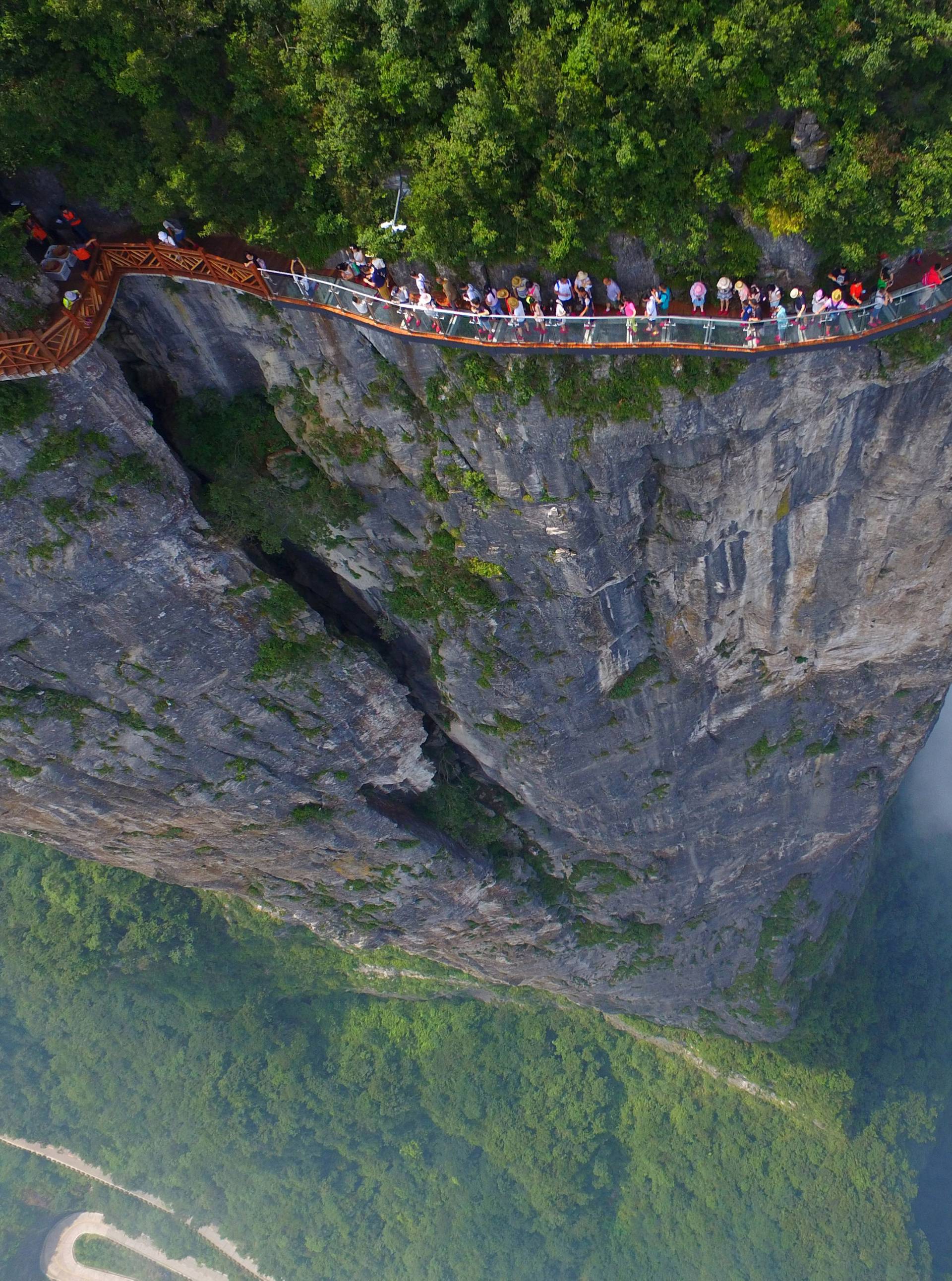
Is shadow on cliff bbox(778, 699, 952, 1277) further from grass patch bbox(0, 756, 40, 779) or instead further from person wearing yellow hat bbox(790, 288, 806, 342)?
grass patch bbox(0, 756, 40, 779)

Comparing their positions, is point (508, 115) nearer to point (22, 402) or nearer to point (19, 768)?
point (22, 402)

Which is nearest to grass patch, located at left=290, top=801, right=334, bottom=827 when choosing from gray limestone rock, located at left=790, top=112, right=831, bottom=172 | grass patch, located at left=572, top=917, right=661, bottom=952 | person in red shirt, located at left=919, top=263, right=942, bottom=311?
grass patch, located at left=572, top=917, right=661, bottom=952

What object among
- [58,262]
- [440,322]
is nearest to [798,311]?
[440,322]

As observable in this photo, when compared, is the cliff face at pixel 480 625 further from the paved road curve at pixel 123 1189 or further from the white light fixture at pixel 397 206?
the paved road curve at pixel 123 1189

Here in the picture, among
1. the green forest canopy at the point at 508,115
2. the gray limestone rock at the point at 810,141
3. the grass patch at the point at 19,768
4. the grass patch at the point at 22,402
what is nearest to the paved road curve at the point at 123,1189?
the grass patch at the point at 19,768

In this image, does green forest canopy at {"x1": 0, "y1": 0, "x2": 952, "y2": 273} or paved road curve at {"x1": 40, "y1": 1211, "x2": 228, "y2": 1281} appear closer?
green forest canopy at {"x1": 0, "y1": 0, "x2": 952, "y2": 273}

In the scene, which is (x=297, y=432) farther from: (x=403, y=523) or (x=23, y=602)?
(x=23, y=602)
